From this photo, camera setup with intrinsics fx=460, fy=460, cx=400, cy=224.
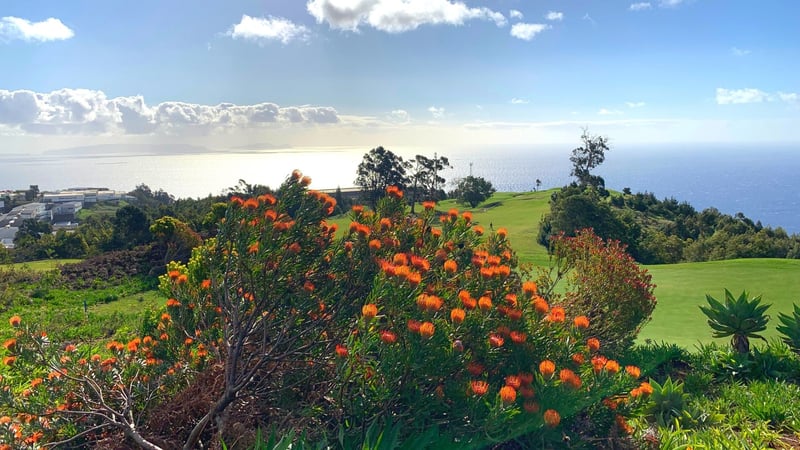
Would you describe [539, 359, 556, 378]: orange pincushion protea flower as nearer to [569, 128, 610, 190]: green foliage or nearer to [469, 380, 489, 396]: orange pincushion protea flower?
[469, 380, 489, 396]: orange pincushion protea flower

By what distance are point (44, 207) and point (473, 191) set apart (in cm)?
6700

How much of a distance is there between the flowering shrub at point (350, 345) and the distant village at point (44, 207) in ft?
190

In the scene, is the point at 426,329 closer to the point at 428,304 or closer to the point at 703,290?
the point at 428,304

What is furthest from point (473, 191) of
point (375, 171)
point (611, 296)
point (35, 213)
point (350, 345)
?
point (35, 213)

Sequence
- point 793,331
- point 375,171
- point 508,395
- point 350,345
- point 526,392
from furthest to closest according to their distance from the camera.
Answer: point 375,171 < point 793,331 < point 350,345 < point 526,392 < point 508,395

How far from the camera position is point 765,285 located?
27.6 feet

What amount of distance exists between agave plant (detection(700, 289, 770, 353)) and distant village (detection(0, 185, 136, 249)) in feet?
197

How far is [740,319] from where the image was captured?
193 inches

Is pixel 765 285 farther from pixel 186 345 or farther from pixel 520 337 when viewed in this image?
pixel 186 345

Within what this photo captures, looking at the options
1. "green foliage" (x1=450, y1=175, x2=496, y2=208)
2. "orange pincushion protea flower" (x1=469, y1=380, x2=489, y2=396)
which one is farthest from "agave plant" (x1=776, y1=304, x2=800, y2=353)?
"green foliage" (x1=450, y1=175, x2=496, y2=208)

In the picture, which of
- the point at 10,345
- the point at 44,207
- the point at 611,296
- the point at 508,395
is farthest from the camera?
the point at 44,207

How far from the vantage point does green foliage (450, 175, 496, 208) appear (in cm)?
5094

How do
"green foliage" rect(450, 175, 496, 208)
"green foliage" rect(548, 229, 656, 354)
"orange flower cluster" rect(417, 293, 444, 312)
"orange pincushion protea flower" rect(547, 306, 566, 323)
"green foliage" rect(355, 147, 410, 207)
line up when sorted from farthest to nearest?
"green foliage" rect(450, 175, 496, 208)
"green foliage" rect(355, 147, 410, 207)
"green foliage" rect(548, 229, 656, 354)
"orange pincushion protea flower" rect(547, 306, 566, 323)
"orange flower cluster" rect(417, 293, 444, 312)

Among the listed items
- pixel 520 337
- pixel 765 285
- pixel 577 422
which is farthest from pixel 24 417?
pixel 765 285
